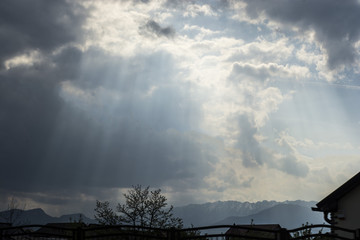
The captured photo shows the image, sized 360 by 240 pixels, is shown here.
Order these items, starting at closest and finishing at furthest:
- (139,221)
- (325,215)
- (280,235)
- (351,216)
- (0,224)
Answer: (280,235) → (351,216) → (325,215) → (0,224) → (139,221)

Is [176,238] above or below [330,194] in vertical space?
below

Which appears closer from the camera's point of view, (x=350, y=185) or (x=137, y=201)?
(x=350, y=185)

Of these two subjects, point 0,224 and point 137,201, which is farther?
point 137,201

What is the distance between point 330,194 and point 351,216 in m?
1.60

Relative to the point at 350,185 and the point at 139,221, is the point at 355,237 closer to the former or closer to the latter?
the point at 350,185

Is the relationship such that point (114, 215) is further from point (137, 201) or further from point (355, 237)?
point (355, 237)

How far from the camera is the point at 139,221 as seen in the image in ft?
170

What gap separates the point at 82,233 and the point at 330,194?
13.9m

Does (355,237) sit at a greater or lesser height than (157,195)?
lesser

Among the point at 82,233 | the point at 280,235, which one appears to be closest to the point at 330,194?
the point at 280,235

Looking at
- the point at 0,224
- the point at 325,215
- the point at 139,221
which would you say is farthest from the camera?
the point at 139,221

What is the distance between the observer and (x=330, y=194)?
23.7 m

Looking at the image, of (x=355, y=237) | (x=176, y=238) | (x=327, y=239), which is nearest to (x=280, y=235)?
(x=355, y=237)

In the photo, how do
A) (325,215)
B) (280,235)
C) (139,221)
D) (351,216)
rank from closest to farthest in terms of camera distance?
(280,235) → (351,216) → (325,215) → (139,221)
